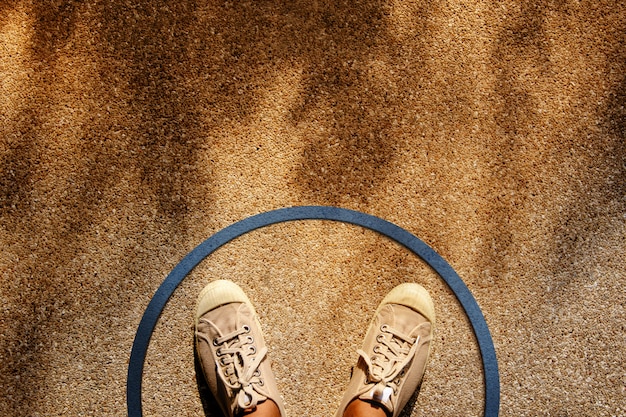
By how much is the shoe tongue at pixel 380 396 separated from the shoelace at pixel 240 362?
31 centimetres

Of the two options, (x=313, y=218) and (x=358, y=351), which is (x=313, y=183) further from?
(x=358, y=351)

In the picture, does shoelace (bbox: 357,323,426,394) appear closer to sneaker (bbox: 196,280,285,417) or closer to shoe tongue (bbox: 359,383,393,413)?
shoe tongue (bbox: 359,383,393,413)

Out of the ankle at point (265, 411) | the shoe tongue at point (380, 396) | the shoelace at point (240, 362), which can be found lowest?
the ankle at point (265, 411)

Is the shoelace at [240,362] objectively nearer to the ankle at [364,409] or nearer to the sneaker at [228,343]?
the sneaker at [228,343]

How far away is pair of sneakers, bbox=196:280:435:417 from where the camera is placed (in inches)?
58.7

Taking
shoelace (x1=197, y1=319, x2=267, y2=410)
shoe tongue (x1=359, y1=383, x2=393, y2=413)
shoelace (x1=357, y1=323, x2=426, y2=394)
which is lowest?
shoelace (x1=197, y1=319, x2=267, y2=410)

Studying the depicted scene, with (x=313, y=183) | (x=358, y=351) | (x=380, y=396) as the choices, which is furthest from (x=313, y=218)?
(x=380, y=396)

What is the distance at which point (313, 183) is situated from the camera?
62.6 inches

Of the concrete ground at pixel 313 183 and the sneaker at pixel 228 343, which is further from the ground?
the concrete ground at pixel 313 183

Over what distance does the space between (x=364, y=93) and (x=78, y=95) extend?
94 cm

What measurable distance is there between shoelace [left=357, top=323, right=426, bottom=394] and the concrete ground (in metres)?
0.07

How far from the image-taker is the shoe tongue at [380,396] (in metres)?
1.47

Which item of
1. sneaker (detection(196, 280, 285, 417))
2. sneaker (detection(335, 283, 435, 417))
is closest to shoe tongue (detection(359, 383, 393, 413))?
sneaker (detection(335, 283, 435, 417))

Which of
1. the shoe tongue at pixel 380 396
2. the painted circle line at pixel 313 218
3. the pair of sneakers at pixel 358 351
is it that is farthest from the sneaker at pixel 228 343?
the shoe tongue at pixel 380 396
